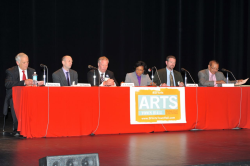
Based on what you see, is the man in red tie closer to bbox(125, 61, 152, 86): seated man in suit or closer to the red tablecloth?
the red tablecloth

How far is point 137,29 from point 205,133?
350 cm

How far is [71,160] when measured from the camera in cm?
184

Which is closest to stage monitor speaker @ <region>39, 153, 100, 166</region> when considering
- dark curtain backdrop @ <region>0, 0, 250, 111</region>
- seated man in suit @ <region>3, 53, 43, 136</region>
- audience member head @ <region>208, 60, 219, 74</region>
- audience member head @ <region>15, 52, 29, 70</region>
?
seated man in suit @ <region>3, 53, 43, 136</region>

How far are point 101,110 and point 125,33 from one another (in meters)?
3.23

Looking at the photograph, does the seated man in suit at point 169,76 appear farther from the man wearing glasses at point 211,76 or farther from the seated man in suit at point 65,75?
the seated man in suit at point 65,75

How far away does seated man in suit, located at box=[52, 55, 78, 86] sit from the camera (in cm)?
470

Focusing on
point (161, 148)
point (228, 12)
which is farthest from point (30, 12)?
point (228, 12)

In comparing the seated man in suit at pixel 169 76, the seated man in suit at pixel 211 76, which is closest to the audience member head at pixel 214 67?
the seated man in suit at pixel 211 76

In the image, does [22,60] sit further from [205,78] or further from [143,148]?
[205,78]

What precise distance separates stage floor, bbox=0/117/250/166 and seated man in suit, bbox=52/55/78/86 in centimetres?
102

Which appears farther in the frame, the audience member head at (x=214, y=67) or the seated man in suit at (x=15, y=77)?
the audience member head at (x=214, y=67)

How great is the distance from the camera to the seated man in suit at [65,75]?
185 inches

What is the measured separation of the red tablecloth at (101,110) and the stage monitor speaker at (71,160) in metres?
2.26

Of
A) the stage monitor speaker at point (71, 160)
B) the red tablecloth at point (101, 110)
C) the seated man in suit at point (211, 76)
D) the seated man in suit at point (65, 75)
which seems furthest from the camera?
the seated man in suit at point (211, 76)
